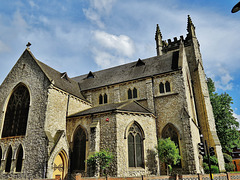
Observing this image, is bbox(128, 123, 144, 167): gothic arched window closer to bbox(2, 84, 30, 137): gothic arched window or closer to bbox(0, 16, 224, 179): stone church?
bbox(0, 16, 224, 179): stone church

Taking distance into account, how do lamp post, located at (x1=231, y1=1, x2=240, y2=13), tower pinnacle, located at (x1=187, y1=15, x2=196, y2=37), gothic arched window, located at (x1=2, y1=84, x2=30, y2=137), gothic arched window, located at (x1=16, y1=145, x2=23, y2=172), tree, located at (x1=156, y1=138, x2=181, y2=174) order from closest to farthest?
lamp post, located at (x1=231, y1=1, x2=240, y2=13) < tree, located at (x1=156, y1=138, x2=181, y2=174) < gothic arched window, located at (x1=16, y1=145, x2=23, y2=172) < gothic arched window, located at (x1=2, y1=84, x2=30, y2=137) < tower pinnacle, located at (x1=187, y1=15, x2=196, y2=37)

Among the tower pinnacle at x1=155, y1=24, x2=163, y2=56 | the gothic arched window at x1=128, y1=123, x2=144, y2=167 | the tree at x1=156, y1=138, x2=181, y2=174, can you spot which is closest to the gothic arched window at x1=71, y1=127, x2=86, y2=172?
the gothic arched window at x1=128, y1=123, x2=144, y2=167

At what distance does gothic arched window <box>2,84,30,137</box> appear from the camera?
20.1 m

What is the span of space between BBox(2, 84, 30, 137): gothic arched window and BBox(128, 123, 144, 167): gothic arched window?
35.0 ft

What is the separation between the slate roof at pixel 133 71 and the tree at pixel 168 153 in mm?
9182

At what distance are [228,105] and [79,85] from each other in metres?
27.4

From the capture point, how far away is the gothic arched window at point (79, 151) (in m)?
18.7

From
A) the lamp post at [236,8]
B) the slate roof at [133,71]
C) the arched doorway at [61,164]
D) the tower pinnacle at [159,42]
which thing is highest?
the tower pinnacle at [159,42]

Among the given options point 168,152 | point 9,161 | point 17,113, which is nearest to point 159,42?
point 168,152

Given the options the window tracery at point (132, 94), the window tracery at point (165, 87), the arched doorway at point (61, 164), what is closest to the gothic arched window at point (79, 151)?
the arched doorway at point (61, 164)

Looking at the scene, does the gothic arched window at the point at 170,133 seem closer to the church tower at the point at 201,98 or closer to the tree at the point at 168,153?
the tree at the point at 168,153

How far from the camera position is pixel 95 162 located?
16281 mm

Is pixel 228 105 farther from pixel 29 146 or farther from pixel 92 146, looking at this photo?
pixel 29 146

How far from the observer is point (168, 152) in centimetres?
1794
